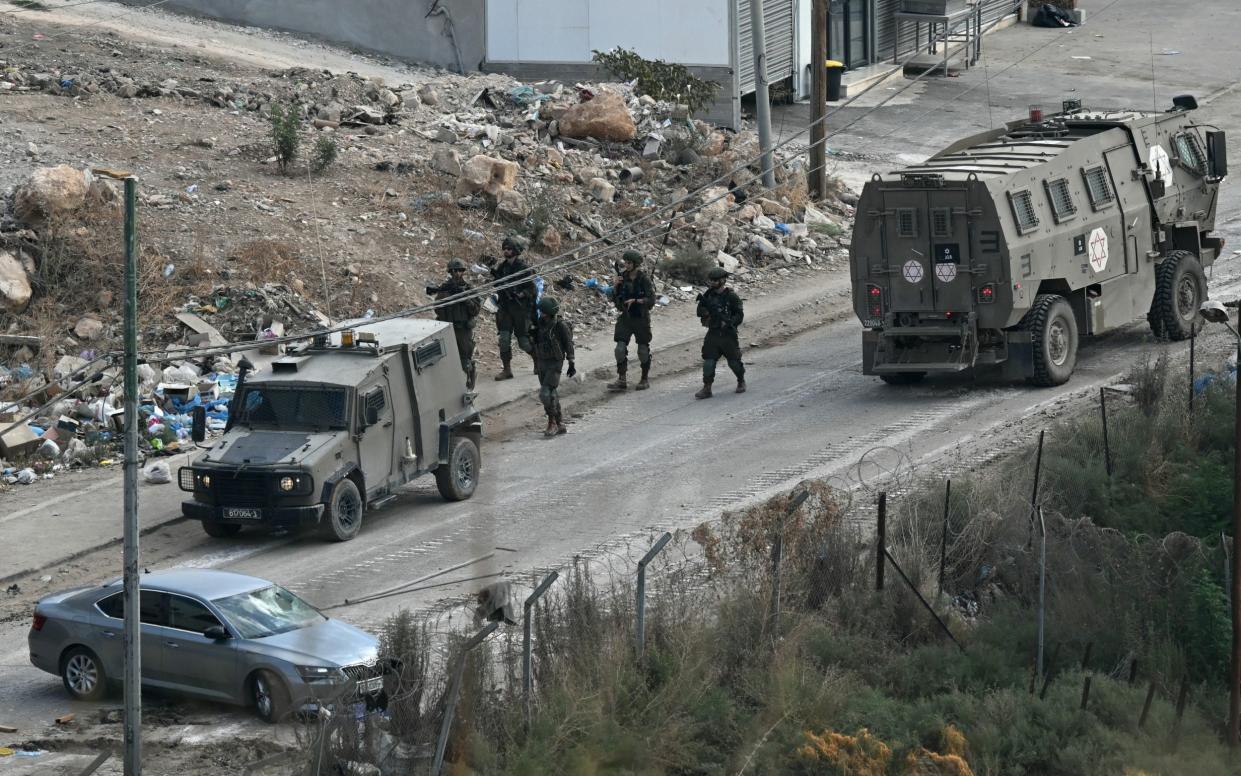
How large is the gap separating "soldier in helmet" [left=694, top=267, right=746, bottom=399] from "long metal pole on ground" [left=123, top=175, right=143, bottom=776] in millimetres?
9454

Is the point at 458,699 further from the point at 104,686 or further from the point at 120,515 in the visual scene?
the point at 120,515

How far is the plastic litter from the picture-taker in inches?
720

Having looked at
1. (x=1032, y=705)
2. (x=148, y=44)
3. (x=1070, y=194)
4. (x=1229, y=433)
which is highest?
(x=148, y=44)

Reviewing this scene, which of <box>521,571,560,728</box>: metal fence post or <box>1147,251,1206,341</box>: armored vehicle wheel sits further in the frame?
<box>1147,251,1206,341</box>: armored vehicle wheel

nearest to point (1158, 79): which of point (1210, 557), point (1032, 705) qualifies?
point (1210, 557)

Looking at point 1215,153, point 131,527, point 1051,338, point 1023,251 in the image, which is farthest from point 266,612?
point 1215,153

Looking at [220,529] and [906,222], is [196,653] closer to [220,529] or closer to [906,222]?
[220,529]

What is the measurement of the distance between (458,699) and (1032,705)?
14.2ft

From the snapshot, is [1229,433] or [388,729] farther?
[1229,433]

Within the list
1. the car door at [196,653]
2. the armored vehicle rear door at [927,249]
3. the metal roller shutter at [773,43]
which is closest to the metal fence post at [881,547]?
the car door at [196,653]

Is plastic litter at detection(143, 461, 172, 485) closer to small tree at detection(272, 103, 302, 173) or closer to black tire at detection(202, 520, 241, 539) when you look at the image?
black tire at detection(202, 520, 241, 539)

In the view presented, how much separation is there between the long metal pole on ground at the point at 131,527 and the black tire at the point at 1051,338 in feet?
36.5

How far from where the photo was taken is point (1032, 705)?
1248 centimetres

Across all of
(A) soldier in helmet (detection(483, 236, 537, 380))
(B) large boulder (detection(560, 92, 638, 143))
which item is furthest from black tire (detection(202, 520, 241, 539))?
(B) large boulder (detection(560, 92, 638, 143))
